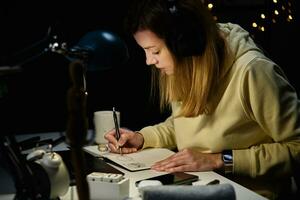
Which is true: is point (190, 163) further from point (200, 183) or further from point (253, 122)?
point (253, 122)

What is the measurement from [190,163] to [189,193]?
1.98 feet

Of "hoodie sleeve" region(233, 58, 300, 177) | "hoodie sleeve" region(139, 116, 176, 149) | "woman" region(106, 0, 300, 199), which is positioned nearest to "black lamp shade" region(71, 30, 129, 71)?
"woman" region(106, 0, 300, 199)

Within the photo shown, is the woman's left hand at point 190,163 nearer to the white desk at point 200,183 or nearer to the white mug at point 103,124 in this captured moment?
the white desk at point 200,183

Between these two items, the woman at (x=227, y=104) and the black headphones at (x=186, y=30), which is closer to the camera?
the black headphones at (x=186, y=30)

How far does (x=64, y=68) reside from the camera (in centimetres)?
252

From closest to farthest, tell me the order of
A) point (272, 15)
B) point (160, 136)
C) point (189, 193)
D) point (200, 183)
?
point (189, 193) < point (200, 183) < point (160, 136) < point (272, 15)

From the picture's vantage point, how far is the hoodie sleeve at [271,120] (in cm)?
165

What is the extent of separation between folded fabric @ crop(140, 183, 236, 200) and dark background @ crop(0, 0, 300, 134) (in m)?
1.22

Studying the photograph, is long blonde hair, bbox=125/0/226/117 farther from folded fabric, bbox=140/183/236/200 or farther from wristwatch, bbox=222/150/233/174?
folded fabric, bbox=140/183/236/200

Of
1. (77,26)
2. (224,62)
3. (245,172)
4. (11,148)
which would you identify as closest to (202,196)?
(11,148)

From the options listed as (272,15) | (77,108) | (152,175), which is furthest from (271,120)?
(272,15)

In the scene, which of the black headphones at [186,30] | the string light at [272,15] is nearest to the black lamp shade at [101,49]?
the black headphones at [186,30]

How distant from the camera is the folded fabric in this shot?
1.01 m

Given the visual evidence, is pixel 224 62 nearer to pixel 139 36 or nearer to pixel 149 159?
pixel 139 36
